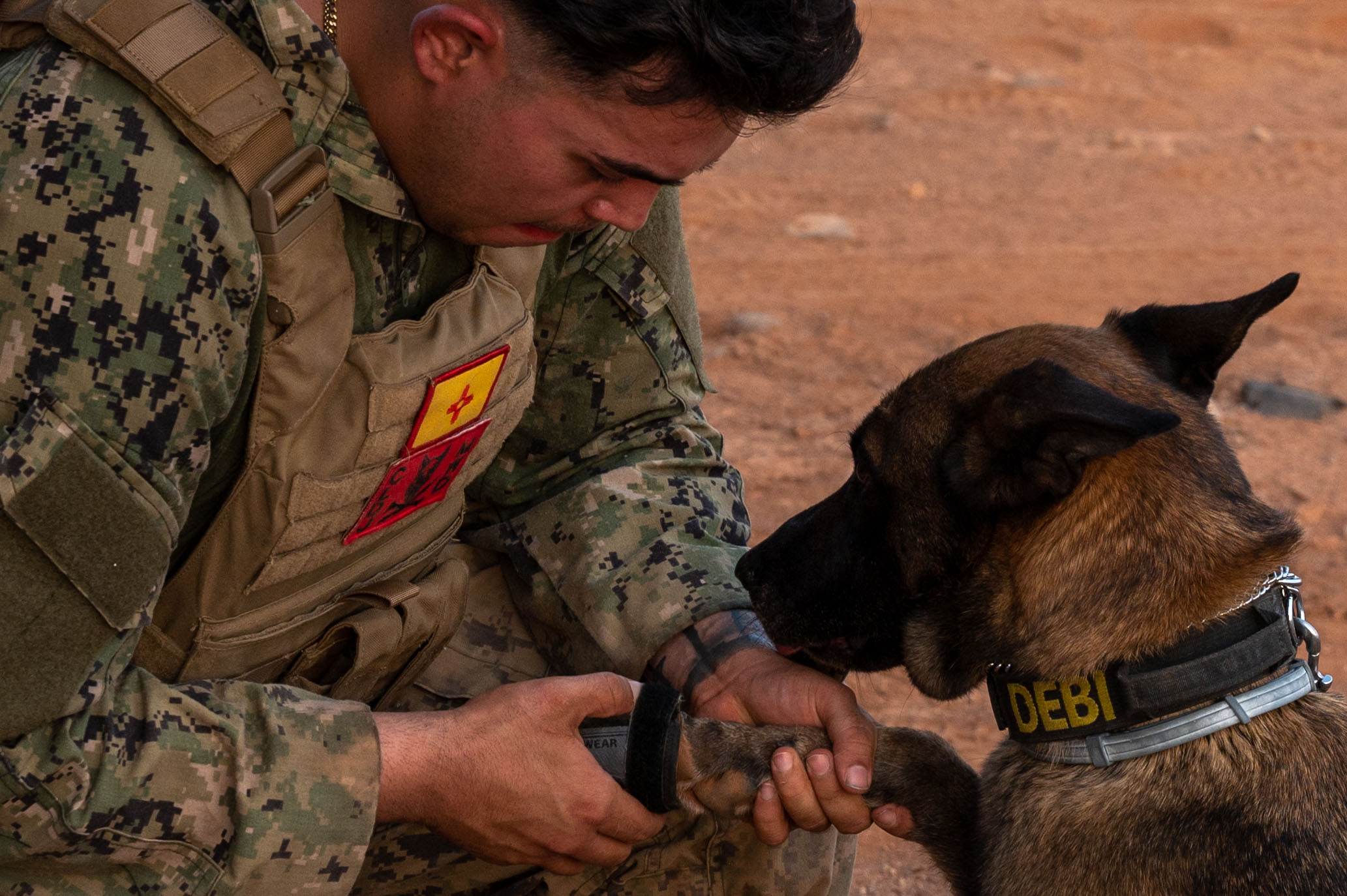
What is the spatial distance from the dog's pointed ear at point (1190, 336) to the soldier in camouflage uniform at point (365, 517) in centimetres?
87

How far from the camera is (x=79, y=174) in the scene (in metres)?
2.14

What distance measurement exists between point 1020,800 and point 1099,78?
30.8 feet

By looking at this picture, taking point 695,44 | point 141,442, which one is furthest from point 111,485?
point 695,44

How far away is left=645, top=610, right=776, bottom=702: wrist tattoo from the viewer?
10.1ft

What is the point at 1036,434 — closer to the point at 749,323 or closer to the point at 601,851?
the point at 601,851

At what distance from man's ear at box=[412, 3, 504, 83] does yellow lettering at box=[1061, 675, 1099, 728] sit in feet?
4.84

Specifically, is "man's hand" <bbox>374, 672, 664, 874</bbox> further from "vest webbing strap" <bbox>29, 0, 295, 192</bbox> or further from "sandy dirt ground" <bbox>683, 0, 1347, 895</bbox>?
"sandy dirt ground" <bbox>683, 0, 1347, 895</bbox>

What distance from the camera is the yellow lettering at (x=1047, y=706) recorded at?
2.64m

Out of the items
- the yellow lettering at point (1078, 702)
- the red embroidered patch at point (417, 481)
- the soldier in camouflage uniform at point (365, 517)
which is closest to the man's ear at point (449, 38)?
the soldier in camouflage uniform at point (365, 517)

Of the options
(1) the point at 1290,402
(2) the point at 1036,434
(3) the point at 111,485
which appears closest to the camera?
(3) the point at 111,485

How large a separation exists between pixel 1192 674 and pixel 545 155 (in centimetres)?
141

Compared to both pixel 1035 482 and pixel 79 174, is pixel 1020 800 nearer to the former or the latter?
pixel 1035 482

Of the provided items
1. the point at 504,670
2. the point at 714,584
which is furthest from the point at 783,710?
the point at 504,670

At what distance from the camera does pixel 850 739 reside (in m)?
2.86
